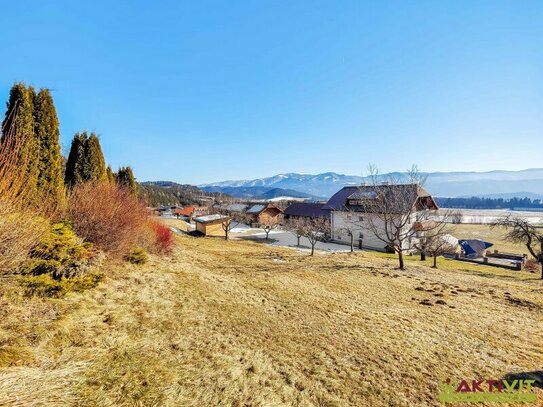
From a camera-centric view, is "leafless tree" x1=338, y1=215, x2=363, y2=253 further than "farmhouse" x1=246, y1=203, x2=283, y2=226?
No

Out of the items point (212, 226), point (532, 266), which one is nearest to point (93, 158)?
point (212, 226)

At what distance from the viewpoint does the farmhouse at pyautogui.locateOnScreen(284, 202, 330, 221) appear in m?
43.6

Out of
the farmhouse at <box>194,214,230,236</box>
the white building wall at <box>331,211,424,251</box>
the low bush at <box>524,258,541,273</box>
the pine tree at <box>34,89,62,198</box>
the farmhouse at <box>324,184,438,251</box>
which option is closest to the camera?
the pine tree at <box>34,89,62,198</box>

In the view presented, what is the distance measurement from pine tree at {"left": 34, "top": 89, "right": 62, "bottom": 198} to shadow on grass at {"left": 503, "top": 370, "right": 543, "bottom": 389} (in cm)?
1477

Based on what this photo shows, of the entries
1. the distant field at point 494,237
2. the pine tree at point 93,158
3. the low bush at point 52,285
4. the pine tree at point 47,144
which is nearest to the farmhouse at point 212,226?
the pine tree at point 93,158

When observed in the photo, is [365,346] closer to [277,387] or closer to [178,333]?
[277,387]

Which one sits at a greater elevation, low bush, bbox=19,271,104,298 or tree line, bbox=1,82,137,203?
tree line, bbox=1,82,137,203

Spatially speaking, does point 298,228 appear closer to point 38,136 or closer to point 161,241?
point 161,241

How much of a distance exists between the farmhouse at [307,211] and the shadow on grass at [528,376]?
35307 mm

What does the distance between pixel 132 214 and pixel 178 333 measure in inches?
271

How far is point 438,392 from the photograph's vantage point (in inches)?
193

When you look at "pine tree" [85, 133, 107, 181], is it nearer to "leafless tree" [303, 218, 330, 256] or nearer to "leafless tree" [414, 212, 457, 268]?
"leafless tree" [303, 218, 330, 256]

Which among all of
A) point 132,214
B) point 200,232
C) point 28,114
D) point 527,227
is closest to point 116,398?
point 132,214

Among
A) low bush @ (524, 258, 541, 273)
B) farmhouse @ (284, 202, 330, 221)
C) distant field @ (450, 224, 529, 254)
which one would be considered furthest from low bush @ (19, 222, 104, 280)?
low bush @ (524, 258, 541, 273)
